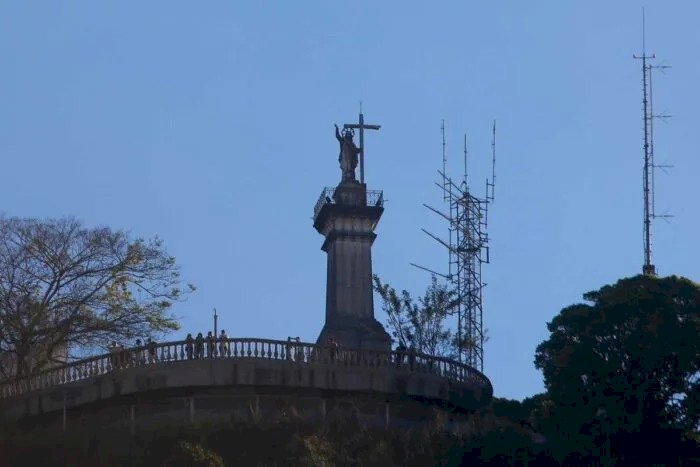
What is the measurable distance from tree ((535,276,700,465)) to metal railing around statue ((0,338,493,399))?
5.71m

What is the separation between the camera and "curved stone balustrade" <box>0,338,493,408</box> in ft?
192

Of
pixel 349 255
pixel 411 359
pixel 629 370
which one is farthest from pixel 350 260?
pixel 629 370

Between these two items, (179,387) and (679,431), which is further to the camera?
(179,387)

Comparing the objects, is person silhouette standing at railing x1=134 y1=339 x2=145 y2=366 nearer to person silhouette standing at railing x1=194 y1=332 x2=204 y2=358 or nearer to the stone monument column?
person silhouette standing at railing x1=194 y1=332 x2=204 y2=358

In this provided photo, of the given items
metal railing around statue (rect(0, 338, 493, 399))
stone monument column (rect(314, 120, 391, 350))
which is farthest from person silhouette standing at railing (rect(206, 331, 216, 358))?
stone monument column (rect(314, 120, 391, 350))

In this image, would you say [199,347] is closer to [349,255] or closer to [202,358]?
[202,358]

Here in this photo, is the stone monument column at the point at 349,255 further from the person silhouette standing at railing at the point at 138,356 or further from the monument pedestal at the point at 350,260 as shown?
the person silhouette standing at railing at the point at 138,356

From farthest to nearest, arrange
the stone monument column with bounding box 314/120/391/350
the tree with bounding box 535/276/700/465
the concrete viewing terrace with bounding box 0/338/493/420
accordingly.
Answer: the stone monument column with bounding box 314/120/391/350
the concrete viewing terrace with bounding box 0/338/493/420
the tree with bounding box 535/276/700/465

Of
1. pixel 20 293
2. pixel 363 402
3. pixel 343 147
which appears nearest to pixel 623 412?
pixel 363 402

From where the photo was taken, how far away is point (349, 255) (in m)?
74.8

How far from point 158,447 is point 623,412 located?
11071mm

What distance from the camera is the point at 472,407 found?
6134 cm

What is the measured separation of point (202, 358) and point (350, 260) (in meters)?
16.8

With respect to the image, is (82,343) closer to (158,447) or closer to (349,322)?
(158,447)
